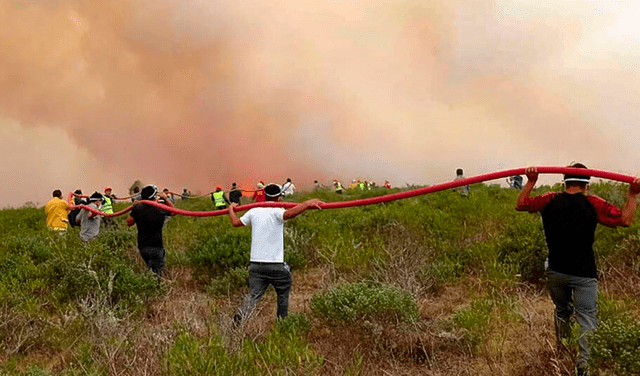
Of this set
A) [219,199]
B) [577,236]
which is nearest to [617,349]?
[577,236]

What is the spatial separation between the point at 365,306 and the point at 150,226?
12.7 feet

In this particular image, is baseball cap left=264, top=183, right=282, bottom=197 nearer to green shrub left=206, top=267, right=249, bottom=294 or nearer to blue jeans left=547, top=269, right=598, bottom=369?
green shrub left=206, top=267, right=249, bottom=294

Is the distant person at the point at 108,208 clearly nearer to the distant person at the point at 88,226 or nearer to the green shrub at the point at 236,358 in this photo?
the distant person at the point at 88,226

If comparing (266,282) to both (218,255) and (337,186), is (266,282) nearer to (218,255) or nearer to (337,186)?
(218,255)

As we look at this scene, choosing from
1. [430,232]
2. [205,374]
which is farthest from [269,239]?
[430,232]

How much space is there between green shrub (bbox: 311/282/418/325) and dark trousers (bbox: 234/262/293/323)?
424mm

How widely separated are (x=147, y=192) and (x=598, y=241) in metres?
7.13

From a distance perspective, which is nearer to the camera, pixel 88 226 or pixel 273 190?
pixel 273 190

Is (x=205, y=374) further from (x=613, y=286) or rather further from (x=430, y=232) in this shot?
(x=430, y=232)

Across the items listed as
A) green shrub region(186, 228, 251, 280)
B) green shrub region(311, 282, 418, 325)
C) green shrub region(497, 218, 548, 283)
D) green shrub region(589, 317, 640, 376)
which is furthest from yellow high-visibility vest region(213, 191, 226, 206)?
green shrub region(589, 317, 640, 376)

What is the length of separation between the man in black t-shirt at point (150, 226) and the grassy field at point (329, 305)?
0.32 metres

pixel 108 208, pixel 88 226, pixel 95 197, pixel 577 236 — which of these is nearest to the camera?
pixel 577 236

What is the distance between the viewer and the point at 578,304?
405 centimetres

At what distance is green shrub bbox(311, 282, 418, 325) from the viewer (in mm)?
5312
